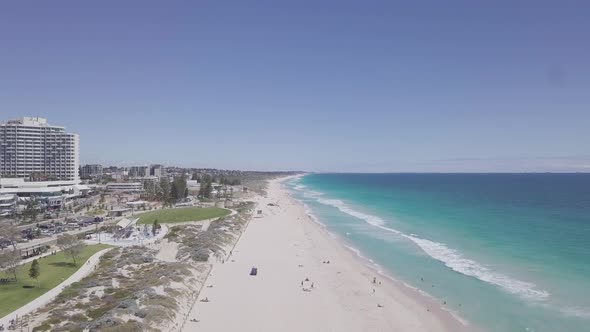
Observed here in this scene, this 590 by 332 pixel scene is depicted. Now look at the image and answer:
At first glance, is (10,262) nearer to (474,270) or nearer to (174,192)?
(474,270)

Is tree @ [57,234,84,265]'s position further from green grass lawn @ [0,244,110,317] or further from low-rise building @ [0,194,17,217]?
low-rise building @ [0,194,17,217]

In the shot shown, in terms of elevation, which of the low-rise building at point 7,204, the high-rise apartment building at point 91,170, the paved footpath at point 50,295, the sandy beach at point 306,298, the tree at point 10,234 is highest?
the high-rise apartment building at point 91,170

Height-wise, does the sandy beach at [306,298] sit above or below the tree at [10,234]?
below

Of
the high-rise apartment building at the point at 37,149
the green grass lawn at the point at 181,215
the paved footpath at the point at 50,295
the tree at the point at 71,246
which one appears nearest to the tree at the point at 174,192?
the green grass lawn at the point at 181,215

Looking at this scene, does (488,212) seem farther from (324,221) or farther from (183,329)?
(183,329)

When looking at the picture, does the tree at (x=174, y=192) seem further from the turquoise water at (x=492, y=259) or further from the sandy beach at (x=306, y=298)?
the sandy beach at (x=306, y=298)

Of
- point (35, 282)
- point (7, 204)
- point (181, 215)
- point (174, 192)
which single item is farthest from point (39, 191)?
point (35, 282)

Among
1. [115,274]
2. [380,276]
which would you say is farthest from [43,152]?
[380,276]
